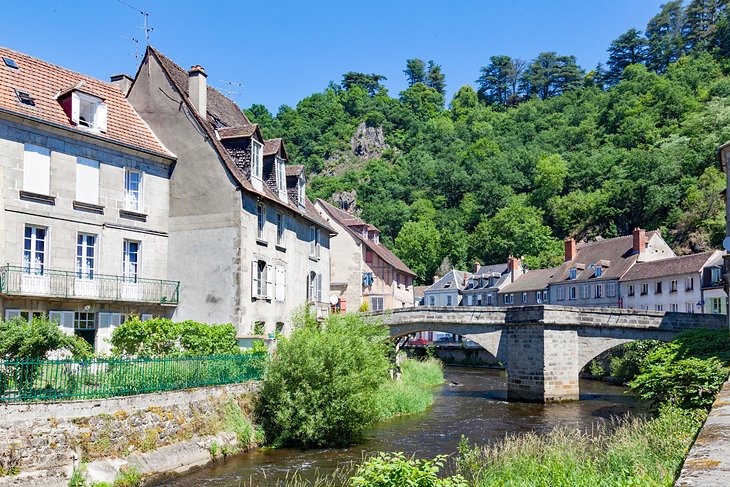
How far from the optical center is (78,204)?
22.9 m

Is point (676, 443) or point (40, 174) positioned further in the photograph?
point (40, 174)

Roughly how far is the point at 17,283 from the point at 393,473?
16.3m

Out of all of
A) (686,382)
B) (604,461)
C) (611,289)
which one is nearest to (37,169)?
(604,461)

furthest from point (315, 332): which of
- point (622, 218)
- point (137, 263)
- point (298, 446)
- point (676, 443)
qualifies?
point (622, 218)

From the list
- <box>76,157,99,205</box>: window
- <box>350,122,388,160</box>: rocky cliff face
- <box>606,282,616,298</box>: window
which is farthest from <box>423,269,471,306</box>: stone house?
<box>76,157,99,205</box>: window

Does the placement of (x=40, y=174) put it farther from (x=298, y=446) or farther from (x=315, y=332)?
(x=298, y=446)

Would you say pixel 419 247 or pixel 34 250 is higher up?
pixel 419 247

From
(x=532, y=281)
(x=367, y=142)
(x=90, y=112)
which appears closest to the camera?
(x=90, y=112)

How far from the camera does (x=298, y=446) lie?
798 inches

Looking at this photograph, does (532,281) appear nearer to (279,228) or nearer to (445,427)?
(279,228)

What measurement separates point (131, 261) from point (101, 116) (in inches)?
215

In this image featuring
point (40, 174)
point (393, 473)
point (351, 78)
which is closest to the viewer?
point (393, 473)

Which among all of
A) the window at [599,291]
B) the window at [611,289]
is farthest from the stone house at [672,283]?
the window at [599,291]

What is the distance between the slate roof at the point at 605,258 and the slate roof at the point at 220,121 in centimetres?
3559
